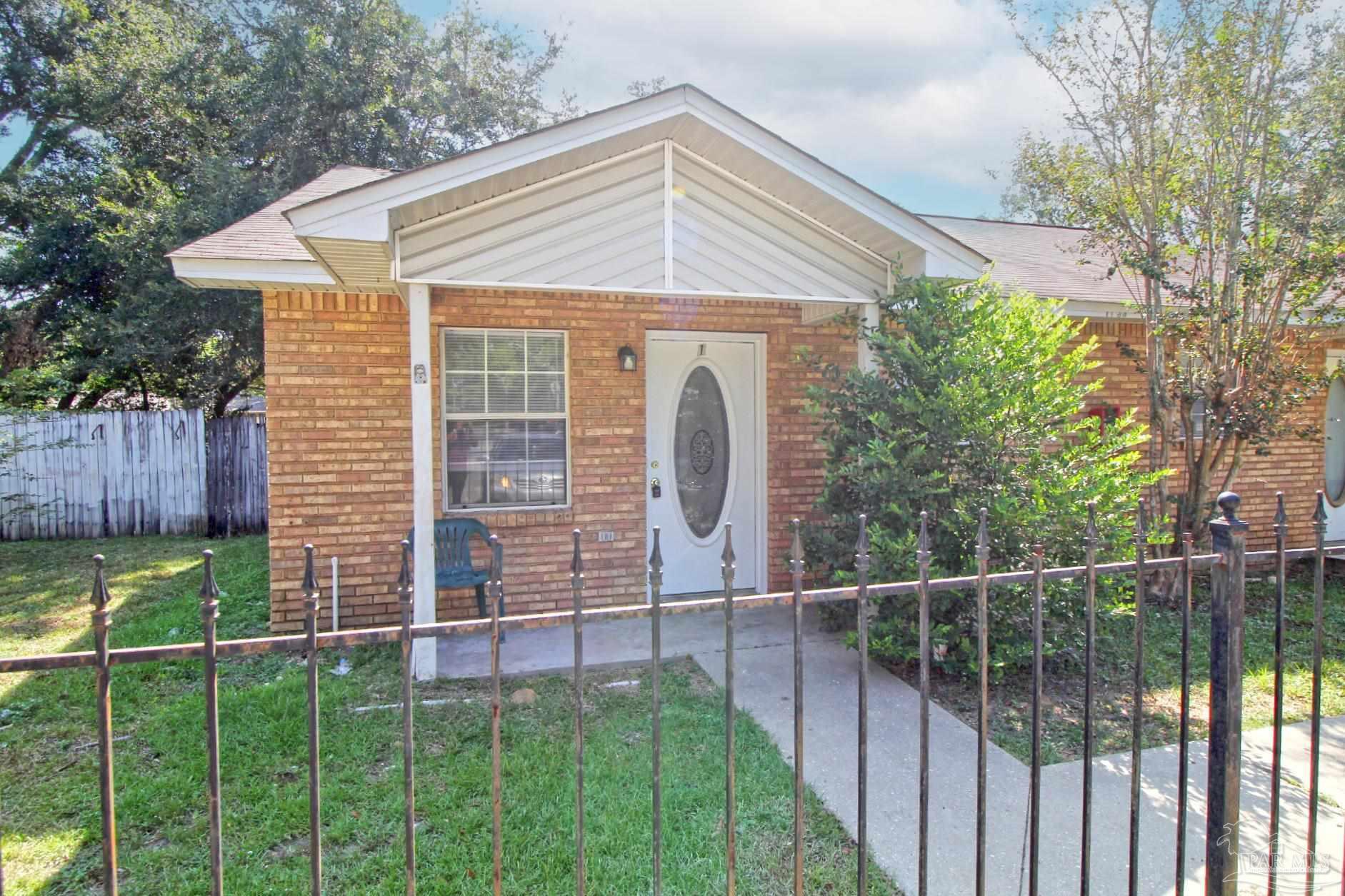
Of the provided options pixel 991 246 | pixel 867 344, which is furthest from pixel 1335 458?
pixel 867 344

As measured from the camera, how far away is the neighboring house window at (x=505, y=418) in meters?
6.09

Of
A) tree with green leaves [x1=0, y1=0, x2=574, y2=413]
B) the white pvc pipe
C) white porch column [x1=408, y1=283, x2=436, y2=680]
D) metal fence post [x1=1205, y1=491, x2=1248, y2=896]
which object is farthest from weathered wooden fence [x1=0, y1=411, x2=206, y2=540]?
metal fence post [x1=1205, y1=491, x2=1248, y2=896]

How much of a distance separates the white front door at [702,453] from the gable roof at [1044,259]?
256cm

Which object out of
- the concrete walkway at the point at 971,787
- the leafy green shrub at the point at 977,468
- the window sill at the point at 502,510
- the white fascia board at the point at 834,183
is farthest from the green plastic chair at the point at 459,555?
the white fascia board at the point at 834,183

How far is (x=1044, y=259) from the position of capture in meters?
8.59

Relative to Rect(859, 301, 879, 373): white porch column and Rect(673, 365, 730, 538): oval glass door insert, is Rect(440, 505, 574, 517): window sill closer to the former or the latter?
Rect(673, 365, 730, 538): oval glass door insert

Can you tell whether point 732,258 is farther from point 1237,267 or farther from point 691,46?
point 691,46

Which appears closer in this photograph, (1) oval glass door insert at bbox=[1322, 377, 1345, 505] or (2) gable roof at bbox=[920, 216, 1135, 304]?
(2) gable roof at bbox=[920, 216, 1135, 304]

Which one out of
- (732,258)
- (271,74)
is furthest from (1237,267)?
(271,74)

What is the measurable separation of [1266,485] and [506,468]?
8.88 meters

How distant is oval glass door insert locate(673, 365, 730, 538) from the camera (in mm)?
6707

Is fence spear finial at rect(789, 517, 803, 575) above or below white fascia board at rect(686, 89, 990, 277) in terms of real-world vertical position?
below

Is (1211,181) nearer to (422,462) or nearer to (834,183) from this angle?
(834,183)

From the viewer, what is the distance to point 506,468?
6.26 metres
